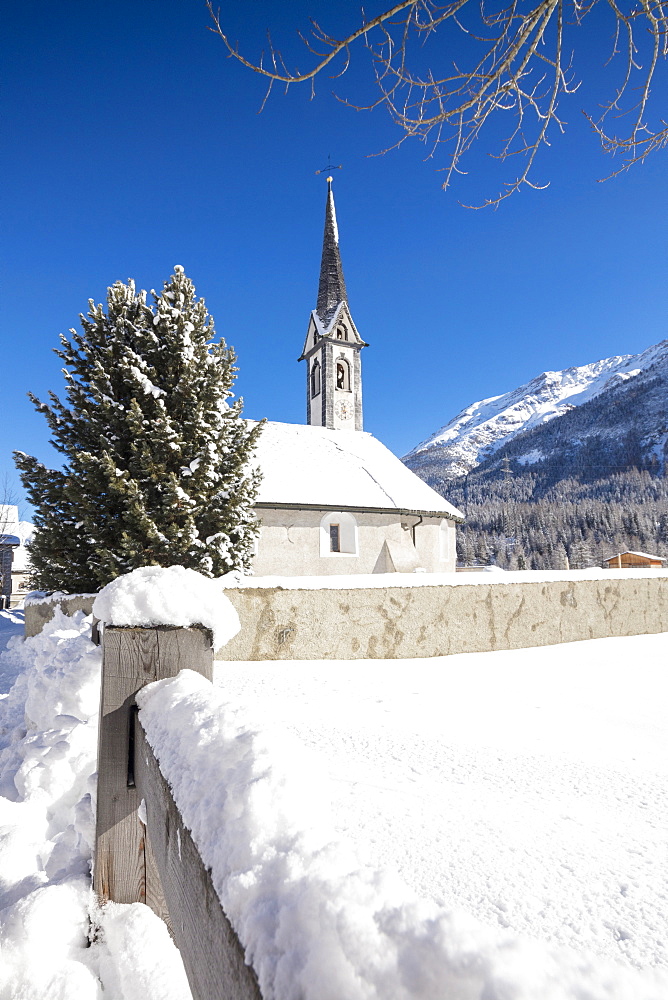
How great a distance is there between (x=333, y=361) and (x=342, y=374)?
1.02 m

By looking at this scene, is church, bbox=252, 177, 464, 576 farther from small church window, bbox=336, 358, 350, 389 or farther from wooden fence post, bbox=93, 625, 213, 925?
wooden fence post, bbox=93, 625, 213, 925

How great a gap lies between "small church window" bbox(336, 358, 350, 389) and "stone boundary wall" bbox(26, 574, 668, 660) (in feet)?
82.7

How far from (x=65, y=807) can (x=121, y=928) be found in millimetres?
1286

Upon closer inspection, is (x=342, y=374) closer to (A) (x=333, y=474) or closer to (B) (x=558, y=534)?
(A) (x=333, y=474)

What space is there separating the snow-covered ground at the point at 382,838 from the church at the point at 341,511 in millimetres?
11429

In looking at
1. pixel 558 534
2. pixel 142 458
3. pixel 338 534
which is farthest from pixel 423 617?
pixel 558 534

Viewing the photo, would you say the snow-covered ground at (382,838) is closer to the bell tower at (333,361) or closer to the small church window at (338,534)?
the small church window at (338,534)

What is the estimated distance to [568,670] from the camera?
597 centimetres

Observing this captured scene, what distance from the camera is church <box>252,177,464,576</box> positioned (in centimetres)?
1742

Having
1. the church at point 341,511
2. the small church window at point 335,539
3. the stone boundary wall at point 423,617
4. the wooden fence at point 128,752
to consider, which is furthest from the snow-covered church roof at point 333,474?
the wooden fence at point 128,752

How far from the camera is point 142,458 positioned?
923 cm

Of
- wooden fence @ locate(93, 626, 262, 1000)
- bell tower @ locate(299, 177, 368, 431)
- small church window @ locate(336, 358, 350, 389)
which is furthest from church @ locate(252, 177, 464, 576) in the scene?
wooden fence @ locate(93, 626, 262, 1000)

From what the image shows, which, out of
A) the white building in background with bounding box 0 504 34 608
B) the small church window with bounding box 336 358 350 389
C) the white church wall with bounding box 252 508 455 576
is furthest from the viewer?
the small church window with bounding box 336 358 350 389

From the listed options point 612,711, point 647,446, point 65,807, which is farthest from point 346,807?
point 647,446
